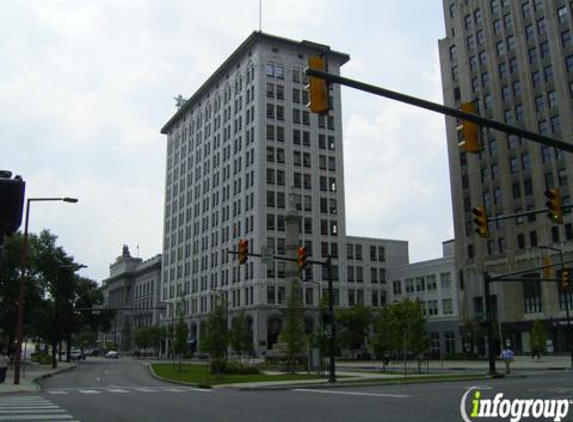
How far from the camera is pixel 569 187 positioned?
70.4 meters

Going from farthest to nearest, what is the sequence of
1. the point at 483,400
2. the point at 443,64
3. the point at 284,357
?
the point at 443,64 → the point at 284,357 → the point at 483,400

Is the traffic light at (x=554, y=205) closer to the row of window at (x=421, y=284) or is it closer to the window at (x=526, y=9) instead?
the window at (x=526, y=9)

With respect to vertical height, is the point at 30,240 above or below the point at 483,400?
above

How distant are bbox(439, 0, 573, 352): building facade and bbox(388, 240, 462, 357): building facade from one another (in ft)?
33.3

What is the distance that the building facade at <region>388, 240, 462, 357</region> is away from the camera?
92.1m

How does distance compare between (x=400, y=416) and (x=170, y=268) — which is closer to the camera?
(x=400, y=416)

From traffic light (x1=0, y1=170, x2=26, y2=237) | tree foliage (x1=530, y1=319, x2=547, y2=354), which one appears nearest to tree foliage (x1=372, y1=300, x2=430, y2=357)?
tree foliage (x1=530, y1=319, x2=547, y2=354)

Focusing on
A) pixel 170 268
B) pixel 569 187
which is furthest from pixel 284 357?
pixel 170 268

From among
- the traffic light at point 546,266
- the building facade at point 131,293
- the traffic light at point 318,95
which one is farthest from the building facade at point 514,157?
the building facade at point 131,293

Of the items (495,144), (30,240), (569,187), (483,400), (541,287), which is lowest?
(483,400)

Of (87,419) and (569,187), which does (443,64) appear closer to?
(569,187)

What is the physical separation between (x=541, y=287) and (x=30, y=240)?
193ft

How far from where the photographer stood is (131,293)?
15838cm

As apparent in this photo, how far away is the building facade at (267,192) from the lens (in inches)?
3538
